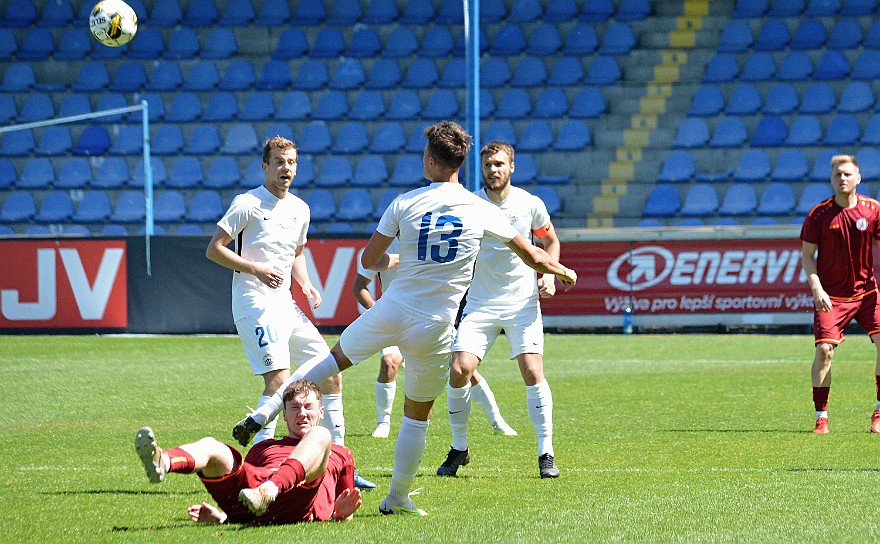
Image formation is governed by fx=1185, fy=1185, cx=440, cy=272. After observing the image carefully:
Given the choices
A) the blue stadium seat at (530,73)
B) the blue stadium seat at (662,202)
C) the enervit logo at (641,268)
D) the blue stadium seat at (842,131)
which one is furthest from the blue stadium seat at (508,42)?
the enervit logo at (641,268)

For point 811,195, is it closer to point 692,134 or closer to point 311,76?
point 692,134

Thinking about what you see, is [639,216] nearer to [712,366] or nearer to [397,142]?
[397,142]

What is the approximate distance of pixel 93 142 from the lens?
25000 mm

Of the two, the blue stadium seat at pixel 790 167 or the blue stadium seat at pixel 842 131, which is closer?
the blue stadium seat at pixel 790 167

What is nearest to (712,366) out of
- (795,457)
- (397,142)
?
(795,457)

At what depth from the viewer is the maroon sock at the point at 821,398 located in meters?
9.45

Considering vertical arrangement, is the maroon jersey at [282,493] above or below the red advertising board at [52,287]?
above

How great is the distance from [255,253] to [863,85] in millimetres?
19815

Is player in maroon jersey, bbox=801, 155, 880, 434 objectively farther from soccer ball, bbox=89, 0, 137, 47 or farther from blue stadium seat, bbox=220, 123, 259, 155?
blue stadium seat, bbox=220, 123, 259, 155

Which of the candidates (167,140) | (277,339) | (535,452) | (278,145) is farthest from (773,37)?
(277,339)

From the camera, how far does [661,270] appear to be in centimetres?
1922

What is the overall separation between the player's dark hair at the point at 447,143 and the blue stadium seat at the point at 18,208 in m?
19.8

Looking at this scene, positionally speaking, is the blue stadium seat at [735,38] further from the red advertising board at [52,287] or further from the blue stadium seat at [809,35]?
the red advertising board at [52,287]

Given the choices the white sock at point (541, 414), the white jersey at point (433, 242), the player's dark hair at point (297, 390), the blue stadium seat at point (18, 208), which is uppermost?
the white jersey at point (433, 242)
